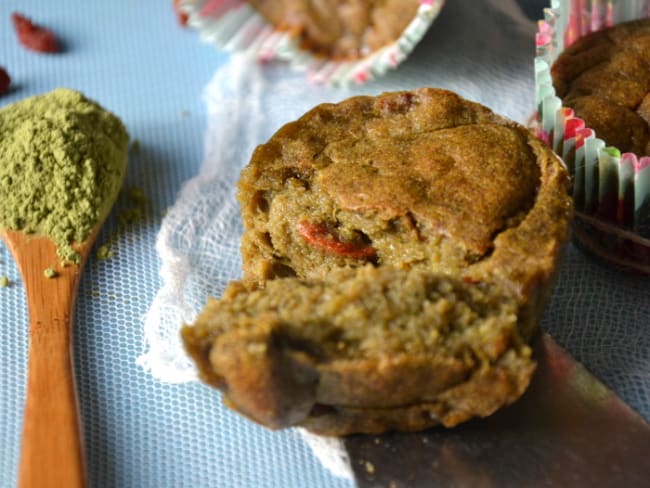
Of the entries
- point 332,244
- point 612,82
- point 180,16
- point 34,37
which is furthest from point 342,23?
point 332,244

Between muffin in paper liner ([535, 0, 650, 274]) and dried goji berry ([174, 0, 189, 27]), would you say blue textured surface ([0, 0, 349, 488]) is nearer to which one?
dried goji berry ([174, 0, 189, 27])

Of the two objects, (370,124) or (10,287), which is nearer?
(370,124)

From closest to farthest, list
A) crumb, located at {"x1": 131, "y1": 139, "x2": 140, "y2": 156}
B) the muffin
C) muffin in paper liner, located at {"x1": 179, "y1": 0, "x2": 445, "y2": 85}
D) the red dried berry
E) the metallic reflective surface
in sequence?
the muffin → the metallic reflective surface → crumb, located at {"x1": 131, "y1": 139, "x2": 140, "y2": 156} → muffin in paper liner, located at {"x1": 179, "y1": 0, "x2": 445, "y2": 85} → the red dried berry

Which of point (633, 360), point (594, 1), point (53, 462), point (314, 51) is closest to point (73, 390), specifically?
point (53, 462)

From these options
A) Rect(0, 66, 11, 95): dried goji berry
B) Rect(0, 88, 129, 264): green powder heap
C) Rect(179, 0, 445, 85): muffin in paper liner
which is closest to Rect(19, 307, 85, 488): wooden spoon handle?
Rect(0, 88, 129, 264): green powder heap

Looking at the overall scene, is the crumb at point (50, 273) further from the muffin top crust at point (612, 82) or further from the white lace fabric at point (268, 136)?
the muffin top crust at point (612, 82)

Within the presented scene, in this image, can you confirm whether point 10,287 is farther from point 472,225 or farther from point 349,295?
point 472,225

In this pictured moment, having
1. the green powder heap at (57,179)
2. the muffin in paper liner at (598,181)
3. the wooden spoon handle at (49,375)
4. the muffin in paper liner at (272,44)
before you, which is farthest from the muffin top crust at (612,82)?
the wooden spoon handle at (49,375)
